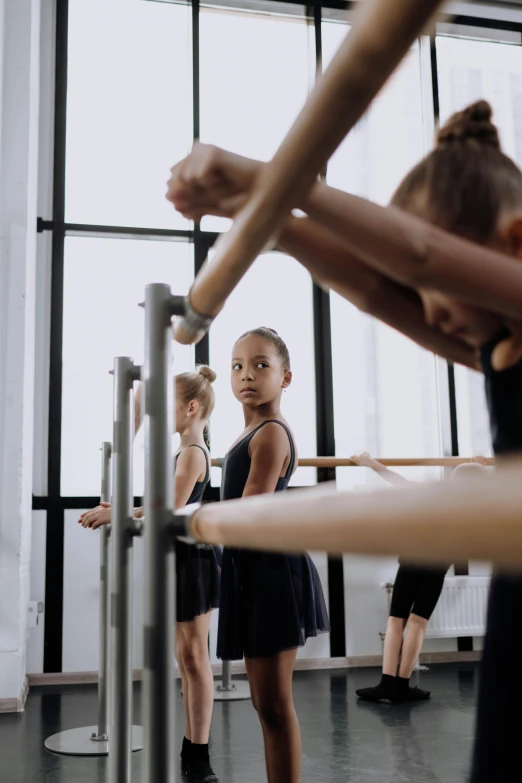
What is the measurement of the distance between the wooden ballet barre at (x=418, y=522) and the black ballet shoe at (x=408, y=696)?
10.8 feet

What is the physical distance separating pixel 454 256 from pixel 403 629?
322cm

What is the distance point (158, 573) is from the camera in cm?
71

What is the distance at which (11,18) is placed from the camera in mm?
Answer: 3803

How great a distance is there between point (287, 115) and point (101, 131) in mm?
1229

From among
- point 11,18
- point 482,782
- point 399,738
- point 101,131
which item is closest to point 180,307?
point 482,782

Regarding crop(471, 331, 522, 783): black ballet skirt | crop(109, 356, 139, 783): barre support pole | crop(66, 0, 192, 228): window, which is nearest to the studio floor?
crop(109, 356, 139, 783): barre support pole

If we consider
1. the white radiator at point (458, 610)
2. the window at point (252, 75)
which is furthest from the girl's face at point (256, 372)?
the window at point (252, 75)

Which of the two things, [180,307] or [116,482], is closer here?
[180,307]

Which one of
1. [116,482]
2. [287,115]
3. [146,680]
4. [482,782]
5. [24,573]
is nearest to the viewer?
[482,782]

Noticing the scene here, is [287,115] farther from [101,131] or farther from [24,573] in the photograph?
[24,573]

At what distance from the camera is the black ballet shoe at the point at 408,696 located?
3309 millimetres

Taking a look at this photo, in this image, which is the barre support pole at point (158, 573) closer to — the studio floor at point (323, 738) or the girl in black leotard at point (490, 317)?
the girl in black leotard at point (490, 317)

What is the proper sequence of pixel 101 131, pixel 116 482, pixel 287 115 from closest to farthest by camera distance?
pixel 116 482 → pixel 101 131 → pixel 287 115

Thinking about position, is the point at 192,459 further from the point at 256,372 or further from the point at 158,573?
the point at 158,573
